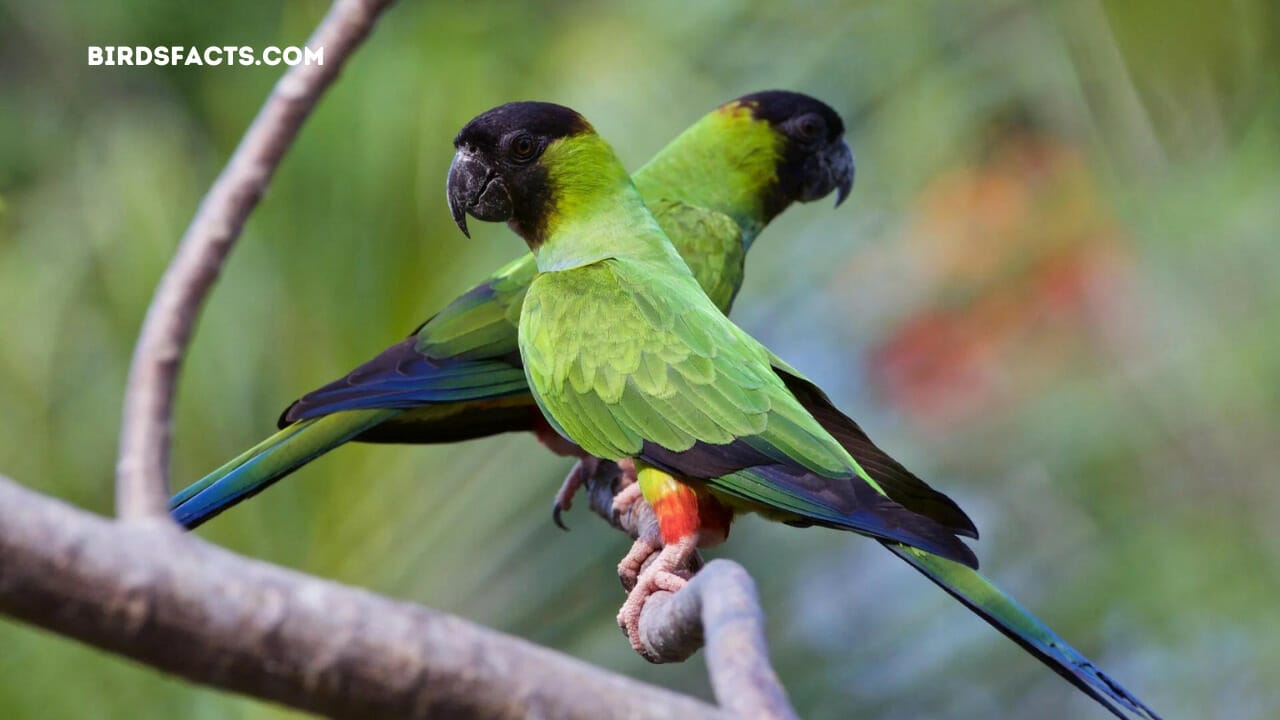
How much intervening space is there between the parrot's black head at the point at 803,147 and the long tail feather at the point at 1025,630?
100 centimetres

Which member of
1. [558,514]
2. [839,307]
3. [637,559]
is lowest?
[558,514]

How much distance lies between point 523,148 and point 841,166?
2.72 feet

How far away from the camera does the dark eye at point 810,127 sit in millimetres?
2088

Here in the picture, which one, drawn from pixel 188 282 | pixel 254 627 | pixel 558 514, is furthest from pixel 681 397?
pixel 558 514

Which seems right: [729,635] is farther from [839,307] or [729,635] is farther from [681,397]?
[839,307]

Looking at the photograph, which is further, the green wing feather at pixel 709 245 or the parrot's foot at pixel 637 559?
the green wing feather at pixel 709 245

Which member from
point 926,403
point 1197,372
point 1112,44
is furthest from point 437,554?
point 1112,44

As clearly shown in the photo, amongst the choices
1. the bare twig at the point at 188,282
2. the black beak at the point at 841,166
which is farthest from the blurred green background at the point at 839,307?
the bare twig at the point at 188,282

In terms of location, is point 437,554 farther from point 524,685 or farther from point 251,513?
point 524,685

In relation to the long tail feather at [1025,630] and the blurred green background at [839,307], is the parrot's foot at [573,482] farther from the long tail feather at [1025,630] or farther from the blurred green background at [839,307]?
the long tail feather at [1025,630]

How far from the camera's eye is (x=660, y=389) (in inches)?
51.6

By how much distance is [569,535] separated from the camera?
228 centimetres

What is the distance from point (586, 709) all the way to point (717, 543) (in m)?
0.73

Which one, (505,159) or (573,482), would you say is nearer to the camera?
(505,159)
